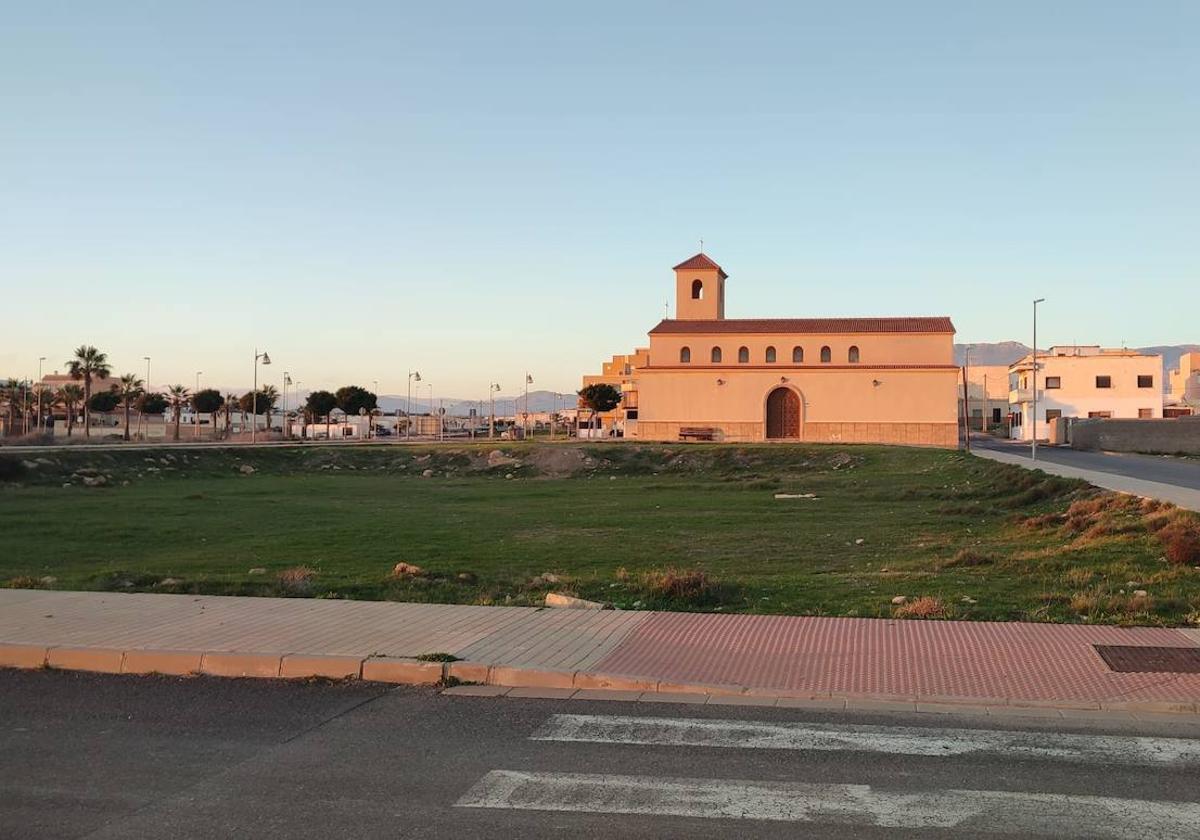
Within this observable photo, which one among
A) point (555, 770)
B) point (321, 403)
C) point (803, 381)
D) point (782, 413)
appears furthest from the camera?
point (321, 403)

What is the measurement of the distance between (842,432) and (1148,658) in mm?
67144

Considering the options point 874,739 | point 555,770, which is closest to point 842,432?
point 874,739

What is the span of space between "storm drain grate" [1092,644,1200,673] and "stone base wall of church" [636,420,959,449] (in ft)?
206

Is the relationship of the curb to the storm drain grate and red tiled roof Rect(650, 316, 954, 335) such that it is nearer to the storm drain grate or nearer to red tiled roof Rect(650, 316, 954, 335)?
the storm drain grate

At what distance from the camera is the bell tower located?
8438 cm

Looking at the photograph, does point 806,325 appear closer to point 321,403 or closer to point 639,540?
point 639,540

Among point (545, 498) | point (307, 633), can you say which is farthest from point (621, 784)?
point (545, 498)

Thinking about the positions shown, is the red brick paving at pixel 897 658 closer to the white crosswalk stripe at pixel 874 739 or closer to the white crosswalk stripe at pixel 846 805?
the white crosswalk stripe at pixel 874 739

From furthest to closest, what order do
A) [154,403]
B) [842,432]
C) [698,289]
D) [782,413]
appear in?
[154,403] < [698,289] < [782,413] < [842,432]

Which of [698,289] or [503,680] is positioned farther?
[698,289]

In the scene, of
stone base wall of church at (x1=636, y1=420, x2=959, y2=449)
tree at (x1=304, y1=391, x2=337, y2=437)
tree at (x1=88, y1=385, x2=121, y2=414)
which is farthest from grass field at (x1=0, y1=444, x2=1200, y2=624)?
tree at (x1=304, y1=391, x2=337, y2=437)

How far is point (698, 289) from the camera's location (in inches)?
3342

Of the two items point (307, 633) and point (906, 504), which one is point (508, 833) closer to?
point (307, 633)

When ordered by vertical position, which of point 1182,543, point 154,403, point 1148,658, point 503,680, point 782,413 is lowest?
point 503,680
